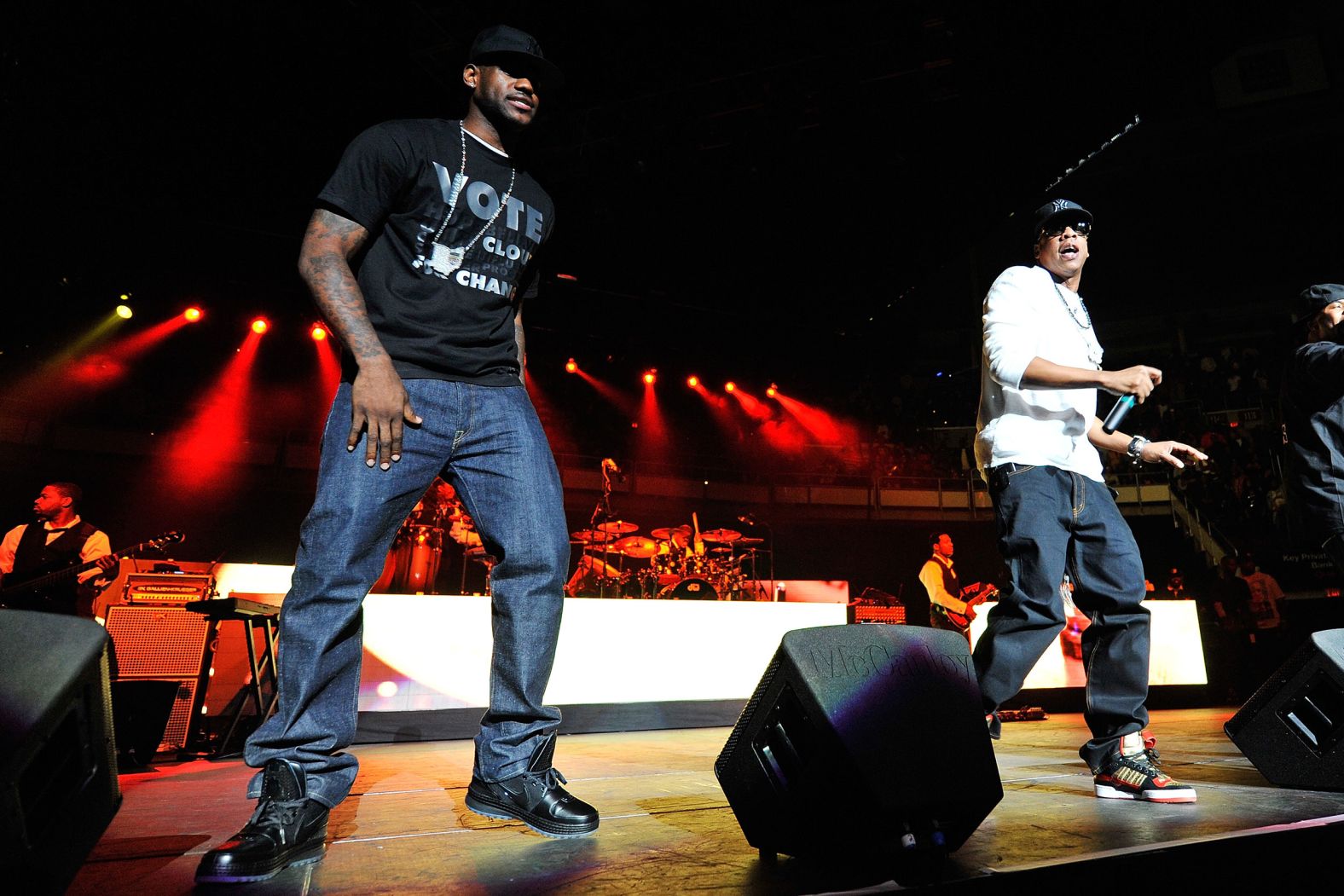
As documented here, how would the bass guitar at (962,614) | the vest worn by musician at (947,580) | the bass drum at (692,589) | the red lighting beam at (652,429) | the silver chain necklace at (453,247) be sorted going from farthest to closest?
the red lighting beam at (652,429), the bass drum at (692,589), the vest worn by musician at (947,580), the bass guitar at (962,614), the silver chain necklace at (453,247)

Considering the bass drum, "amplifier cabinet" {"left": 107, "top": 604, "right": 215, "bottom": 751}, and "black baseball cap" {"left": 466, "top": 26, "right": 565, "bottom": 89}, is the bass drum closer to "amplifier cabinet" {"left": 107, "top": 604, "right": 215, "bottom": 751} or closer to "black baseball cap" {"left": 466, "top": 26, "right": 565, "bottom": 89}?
"amplifier cabinet" {"left": 107, "top": 604, "right": 215, "bottom": 751}

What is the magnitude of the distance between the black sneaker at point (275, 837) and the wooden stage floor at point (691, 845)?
0.03 metres

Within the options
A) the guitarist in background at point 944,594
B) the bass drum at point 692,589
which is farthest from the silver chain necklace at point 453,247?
the bass drum at point 692,589

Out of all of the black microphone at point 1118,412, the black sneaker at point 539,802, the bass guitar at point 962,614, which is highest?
the black microphone at point 1118,412

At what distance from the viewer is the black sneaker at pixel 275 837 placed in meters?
1.09

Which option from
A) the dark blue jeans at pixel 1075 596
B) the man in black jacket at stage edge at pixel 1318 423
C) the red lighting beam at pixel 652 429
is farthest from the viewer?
the red lighting beam at pixel 652 429

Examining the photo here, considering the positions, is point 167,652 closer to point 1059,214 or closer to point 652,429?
point 1059,214

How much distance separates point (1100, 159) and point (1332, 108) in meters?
3.46

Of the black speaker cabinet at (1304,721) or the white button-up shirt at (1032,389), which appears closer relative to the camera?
the black speaker cabinet at (1304,721)

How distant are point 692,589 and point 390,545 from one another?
710 cm

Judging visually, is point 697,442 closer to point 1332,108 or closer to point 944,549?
point 944,549

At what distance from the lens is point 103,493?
39.2ft

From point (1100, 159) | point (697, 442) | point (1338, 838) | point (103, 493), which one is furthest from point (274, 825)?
point (1100, 159)

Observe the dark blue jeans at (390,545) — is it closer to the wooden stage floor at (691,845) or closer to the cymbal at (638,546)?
the wooden stage floor at (691,845)
